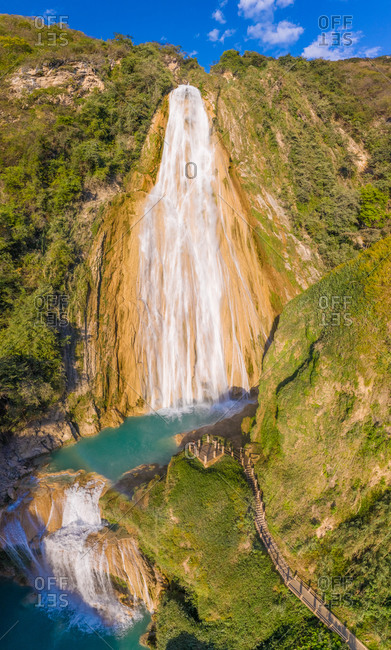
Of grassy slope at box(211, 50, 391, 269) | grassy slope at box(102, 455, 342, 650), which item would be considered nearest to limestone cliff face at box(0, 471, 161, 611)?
grassy slope at box(102, 455, 342, 650)

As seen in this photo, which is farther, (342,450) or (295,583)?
(342,450)

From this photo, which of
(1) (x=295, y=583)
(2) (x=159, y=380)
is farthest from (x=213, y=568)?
(2) (x=159, y=380)

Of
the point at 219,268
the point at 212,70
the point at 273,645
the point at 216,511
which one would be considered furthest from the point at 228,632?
the point at 212,70

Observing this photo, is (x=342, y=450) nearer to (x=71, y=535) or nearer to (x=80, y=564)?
(x=80, y=564)

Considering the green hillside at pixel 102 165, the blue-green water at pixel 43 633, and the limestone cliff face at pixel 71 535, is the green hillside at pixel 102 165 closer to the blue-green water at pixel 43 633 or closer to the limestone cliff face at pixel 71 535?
the limestone cliff face at pixel 71 535

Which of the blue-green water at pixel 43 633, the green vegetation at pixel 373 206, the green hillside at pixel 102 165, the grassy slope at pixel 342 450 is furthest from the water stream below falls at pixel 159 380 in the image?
the green vegetation at pixel 373 206

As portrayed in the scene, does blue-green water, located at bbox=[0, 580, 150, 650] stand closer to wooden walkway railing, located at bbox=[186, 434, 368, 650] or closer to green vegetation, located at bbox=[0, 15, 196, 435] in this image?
wooden walkway railing, located at bbox=[186, 434, 368, 650]

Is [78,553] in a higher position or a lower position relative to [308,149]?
lower
